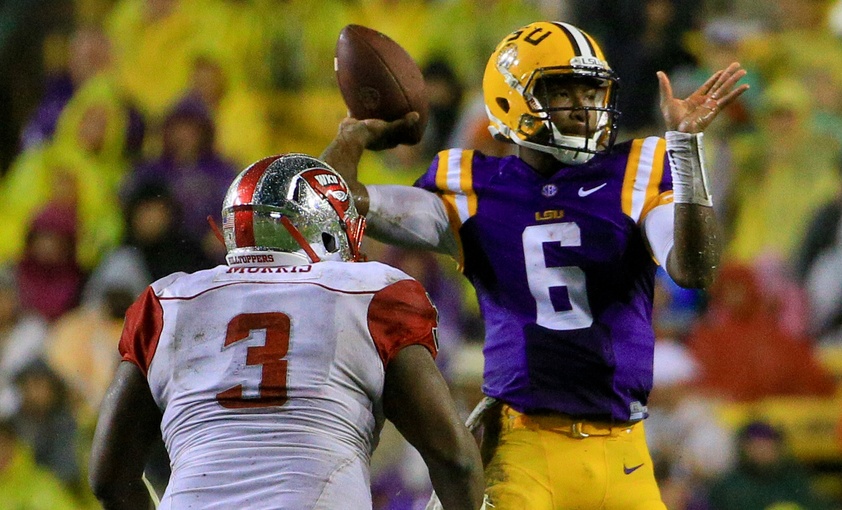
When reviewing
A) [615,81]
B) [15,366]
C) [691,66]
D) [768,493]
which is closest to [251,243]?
[615,81]

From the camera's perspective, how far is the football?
381 centimetres

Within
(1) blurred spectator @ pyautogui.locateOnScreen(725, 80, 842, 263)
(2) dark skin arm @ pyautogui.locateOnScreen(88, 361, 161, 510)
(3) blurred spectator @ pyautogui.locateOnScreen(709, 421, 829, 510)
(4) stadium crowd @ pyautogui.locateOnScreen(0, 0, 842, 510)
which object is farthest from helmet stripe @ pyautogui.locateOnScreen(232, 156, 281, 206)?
(1) blurred spectator @ pyautogui.locateOnScreen(725, 80, 842, 263)

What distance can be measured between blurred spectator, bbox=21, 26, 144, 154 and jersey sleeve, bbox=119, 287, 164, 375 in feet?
17.8

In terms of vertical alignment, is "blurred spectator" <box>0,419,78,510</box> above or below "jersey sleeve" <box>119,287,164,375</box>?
below

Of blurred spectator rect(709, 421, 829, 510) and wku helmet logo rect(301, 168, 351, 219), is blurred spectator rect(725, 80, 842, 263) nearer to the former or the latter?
blurred spectator rect(709, 421, 829, 510)

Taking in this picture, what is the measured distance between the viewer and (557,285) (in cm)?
336

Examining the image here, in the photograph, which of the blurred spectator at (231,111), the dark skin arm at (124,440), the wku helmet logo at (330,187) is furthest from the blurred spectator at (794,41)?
the dark skin arm at (124,440)

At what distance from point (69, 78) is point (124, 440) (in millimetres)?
5667

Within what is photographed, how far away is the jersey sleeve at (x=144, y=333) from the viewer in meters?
2.82

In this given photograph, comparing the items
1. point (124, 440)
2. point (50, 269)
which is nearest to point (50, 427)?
point (50, 269)

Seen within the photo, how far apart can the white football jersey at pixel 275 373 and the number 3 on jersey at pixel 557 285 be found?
2.00 feet

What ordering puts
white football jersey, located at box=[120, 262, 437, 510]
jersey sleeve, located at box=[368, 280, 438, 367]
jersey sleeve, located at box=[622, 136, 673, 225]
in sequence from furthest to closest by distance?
jersey sleeve, located at box=[622, 136, 673, 225], jersey sleeve, located at box=[368, 280, 438, 367], white football jersey, located at box=[120, 262, 437, 510]

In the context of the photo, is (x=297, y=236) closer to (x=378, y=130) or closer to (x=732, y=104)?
(x=378, y=130)

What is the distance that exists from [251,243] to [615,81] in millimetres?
1182
